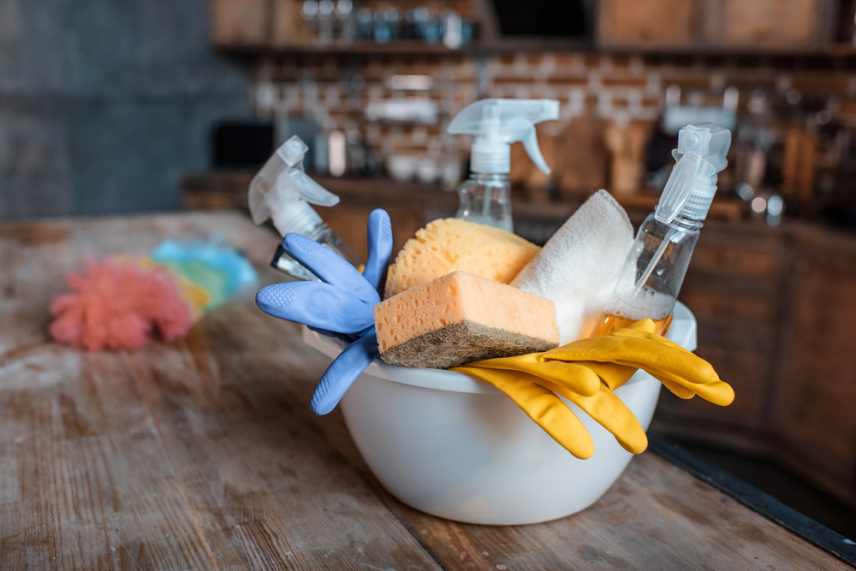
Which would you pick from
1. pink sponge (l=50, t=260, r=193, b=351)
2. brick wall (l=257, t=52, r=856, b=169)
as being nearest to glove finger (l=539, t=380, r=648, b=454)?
pink sponge (l=50, t=260, r=193, b=351)

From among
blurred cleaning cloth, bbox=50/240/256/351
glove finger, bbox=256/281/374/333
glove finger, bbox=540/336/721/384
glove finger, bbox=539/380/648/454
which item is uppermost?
glove finger, bbox=256/281/374/333

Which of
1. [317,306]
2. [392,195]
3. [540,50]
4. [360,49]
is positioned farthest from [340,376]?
[360,49]

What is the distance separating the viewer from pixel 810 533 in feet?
2.05

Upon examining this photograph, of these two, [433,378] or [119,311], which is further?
[119,311]

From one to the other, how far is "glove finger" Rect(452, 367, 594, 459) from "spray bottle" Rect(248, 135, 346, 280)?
0.79 feet

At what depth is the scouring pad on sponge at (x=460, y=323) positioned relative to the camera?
515 mm

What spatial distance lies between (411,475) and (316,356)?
43cm

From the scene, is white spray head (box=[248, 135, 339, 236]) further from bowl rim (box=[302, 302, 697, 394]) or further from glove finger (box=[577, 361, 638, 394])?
glove finger (box=[577, 361, 638, 394])

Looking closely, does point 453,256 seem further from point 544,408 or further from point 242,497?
point 242,497

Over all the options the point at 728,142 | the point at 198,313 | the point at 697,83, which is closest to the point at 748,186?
the point at 697,83

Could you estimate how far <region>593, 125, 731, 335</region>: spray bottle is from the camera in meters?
0.56

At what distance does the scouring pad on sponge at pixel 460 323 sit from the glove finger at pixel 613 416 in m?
0.04

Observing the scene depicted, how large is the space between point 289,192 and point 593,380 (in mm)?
352

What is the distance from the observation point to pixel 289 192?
72 centimetres
